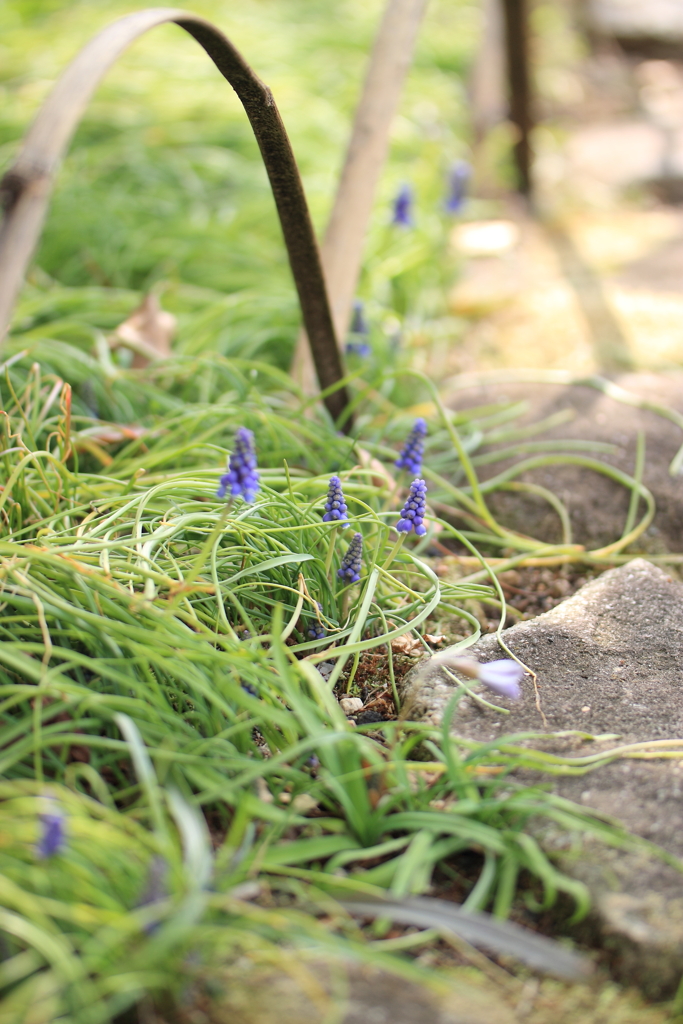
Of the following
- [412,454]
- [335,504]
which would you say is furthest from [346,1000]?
[412,454]

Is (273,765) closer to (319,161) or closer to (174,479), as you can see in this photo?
(174,479)

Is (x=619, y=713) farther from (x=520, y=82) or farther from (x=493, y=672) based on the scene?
(x=520, y=82)

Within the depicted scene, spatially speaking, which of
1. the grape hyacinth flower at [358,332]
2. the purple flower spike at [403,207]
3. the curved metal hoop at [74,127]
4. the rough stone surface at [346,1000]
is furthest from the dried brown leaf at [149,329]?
the rough stone surface at [346,1000]

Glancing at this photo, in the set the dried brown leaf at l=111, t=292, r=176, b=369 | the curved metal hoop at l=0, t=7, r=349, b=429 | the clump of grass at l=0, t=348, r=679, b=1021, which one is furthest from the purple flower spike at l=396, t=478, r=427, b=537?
the dried brown leaf at l=111, t=292, r=176, b=369

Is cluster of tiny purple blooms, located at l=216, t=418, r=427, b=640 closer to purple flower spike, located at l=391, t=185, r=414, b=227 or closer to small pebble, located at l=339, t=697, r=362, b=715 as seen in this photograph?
small pebble, located at l=339, t=697, r=362, b=715

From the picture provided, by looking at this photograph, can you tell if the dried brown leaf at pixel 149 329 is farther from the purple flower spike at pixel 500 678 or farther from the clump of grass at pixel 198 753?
the purple flower spike at pixel 500 678

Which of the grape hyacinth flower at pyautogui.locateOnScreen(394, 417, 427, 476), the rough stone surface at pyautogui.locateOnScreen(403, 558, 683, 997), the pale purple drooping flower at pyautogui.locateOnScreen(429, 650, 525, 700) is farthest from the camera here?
the grape hyacinth flower at pyautogui.locateOnScreen(394, 417, 427, 476)
